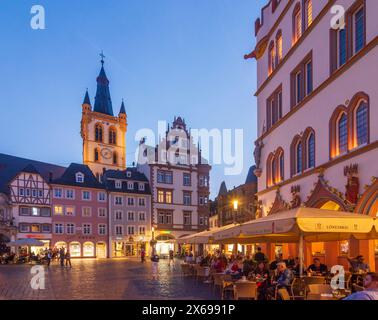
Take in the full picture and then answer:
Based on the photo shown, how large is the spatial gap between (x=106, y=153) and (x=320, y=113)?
7255 cm

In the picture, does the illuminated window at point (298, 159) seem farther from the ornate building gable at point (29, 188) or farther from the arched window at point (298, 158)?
the ornate building gable at point (29, 188)

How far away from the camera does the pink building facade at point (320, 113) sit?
1653cm

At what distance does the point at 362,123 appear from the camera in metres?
17.1

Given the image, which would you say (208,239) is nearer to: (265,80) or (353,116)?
(353,116)

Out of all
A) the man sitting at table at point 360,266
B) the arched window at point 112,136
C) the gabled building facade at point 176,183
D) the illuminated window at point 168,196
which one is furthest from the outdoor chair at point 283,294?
the arched window at point 112,136

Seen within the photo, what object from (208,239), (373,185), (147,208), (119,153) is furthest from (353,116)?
(119,153)

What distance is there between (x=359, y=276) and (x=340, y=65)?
9.70 meters

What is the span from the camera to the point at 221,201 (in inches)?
3497

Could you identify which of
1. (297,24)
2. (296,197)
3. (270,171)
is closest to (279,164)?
(270,171)

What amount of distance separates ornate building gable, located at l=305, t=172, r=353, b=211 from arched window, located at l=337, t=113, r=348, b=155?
1520 millimetres

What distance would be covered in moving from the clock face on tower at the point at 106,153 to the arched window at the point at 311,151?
7026 cm

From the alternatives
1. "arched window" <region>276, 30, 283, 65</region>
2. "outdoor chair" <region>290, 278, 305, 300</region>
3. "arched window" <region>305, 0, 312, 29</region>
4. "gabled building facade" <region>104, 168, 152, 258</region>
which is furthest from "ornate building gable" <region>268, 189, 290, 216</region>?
"gabled building facade" <region>104, 168, 152, 258</region>

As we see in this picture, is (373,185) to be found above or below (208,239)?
above
